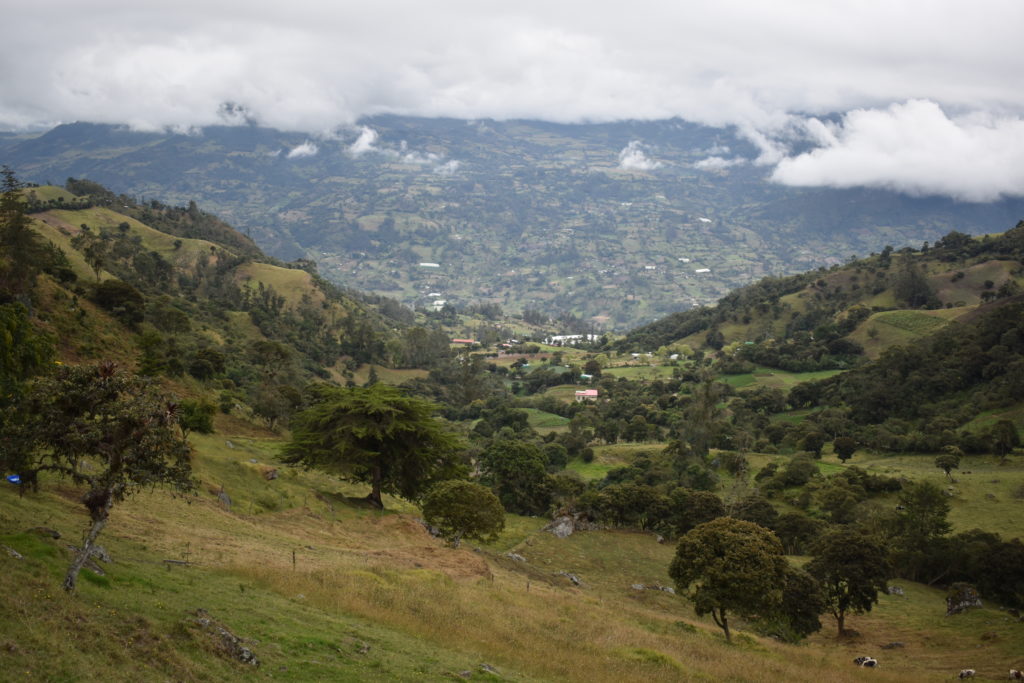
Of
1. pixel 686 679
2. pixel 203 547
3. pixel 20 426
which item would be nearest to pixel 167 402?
pixel 20 426

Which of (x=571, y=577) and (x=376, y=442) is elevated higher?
(x=376, y=442)

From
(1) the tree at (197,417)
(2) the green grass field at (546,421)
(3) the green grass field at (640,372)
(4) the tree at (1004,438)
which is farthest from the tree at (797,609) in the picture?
(3) the green grass field at (640,372)

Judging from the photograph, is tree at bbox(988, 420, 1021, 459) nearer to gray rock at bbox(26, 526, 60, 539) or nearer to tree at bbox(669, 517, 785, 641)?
tree at bbox(669, 517, 785, 641)

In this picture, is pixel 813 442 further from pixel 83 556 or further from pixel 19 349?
pixel 83 556

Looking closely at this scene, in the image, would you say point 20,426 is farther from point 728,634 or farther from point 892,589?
point 892,589

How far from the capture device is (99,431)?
1586 cm

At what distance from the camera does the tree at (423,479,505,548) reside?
40.4 m

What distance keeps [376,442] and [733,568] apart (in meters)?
23.9

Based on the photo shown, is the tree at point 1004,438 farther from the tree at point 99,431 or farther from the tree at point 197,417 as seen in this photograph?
the tree at point 99,431

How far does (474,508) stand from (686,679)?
62.8 feet

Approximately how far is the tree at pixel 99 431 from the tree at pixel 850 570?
39.7 m

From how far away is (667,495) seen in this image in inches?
2776

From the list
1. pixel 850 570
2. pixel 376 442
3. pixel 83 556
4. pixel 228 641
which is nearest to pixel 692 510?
pixel 850 570

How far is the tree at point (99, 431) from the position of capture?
15906 millimetres
